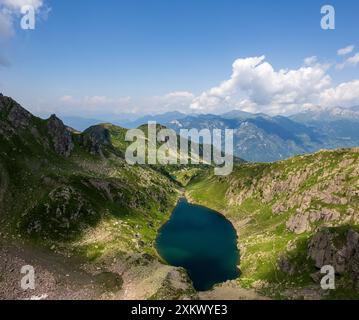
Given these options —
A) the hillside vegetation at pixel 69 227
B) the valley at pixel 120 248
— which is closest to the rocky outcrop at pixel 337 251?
the valley at pixel 120 248

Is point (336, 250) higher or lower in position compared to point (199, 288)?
higher

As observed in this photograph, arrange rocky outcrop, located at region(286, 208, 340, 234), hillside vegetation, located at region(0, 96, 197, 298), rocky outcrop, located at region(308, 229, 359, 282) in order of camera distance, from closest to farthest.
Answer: hillside vegetation, located at region(0, 96, 197, 298) < rocky outcrop, located at region(308, 229, 359, 282) < rocky outcrop, located at region(286, 208, 340, 234)

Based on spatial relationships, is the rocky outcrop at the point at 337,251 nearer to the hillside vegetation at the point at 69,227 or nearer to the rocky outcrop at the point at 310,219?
the rocky outcrop at the point at 310,219

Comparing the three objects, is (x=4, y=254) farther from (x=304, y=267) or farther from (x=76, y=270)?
(x=304, y=267)

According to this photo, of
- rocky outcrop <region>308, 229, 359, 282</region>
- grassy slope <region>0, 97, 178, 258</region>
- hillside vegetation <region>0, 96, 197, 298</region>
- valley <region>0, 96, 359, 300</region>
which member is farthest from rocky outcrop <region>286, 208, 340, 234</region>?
grassy slope <region>0, 97, 178, 258</region>

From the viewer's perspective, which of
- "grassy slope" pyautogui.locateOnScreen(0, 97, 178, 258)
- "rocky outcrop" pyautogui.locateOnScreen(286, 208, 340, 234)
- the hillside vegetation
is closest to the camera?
the hillside vegetation

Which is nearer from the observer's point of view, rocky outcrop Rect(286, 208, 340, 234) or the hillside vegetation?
the hillside vegetation

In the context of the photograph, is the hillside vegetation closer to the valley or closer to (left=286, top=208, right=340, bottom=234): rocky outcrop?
the valley
